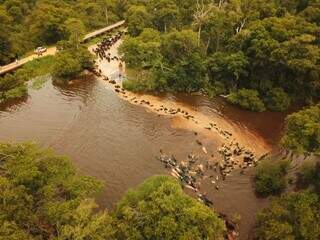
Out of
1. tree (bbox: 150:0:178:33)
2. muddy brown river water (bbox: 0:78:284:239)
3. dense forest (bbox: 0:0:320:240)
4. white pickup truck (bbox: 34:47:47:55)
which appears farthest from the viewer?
white pickup truck (bbox: 34:47:47:55)

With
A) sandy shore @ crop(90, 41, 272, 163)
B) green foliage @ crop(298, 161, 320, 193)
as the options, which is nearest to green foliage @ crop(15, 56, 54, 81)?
sandy shore @ crop(90, 41, 272, 163)

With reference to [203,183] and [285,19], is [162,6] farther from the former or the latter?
[203,183]

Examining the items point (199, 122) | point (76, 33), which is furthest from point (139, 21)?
point (199, 122)

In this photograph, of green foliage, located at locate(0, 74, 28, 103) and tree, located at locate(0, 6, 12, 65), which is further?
tree, located at locate(0, 6, 12, 65)

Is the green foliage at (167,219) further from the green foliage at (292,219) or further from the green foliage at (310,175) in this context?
the green foliage at (310,175)

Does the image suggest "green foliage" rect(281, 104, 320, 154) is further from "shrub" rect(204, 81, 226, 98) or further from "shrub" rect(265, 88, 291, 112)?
"shrub" rect(204, 81, 226, 98)

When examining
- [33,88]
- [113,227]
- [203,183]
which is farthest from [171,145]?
[33,88]

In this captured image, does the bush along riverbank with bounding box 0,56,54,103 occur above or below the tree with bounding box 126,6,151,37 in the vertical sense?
below

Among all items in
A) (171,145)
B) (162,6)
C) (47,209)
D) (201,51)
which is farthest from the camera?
(162,6)
